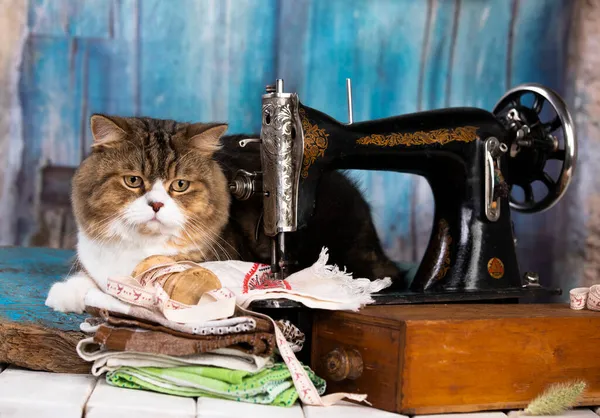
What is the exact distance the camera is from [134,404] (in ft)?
4.46

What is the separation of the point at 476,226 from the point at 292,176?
417mm

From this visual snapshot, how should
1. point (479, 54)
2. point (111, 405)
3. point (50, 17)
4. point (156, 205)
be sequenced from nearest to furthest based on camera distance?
1. point (111, 405)
2. point (156, 205)
3. point (50, 17)
4. point (479, 54)

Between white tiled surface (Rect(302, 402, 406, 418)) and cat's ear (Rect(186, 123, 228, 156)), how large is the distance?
675 mm

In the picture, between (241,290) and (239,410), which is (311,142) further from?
(239,410)

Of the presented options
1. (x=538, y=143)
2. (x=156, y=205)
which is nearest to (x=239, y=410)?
(x=156, y=205)

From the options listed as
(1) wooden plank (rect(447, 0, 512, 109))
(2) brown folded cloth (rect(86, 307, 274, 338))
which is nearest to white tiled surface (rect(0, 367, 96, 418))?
(2) brown folded cloth (rect(86, 307, 274, 338))

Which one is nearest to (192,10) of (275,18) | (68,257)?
(275,18)

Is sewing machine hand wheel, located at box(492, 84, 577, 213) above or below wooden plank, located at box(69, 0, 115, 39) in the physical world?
below

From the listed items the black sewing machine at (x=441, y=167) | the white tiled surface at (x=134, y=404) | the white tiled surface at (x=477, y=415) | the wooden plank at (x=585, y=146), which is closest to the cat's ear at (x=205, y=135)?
the black sewing machine at (x=441, y=167)

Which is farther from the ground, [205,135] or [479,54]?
[479,54]

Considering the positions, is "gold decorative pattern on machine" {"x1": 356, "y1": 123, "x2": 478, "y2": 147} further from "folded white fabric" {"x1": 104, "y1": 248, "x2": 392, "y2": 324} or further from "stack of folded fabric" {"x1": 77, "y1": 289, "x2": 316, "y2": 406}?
"stack of folded fabric" {"x1": 77, "y1": 289, "x2": 316, "y2": 406}

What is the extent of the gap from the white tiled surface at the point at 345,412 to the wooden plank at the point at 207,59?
143 centimetres

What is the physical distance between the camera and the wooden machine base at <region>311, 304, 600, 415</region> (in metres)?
1.43

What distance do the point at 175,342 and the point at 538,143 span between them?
928 mm
